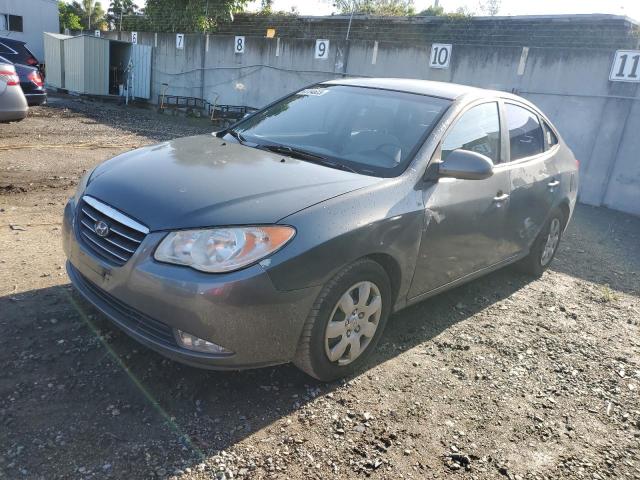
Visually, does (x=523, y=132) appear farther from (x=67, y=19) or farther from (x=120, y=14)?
(x=67, y=19)

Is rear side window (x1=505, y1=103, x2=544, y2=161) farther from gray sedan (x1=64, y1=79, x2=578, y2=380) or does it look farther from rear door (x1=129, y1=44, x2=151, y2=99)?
rear door (x1=129, y1=44, x2=151, y2=99)

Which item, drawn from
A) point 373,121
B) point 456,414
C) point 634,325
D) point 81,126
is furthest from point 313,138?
point 81,126

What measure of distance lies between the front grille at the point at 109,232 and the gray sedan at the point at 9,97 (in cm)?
394

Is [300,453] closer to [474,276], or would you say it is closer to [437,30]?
[474,276]

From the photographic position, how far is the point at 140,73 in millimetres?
19266

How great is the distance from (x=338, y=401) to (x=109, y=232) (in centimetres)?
152

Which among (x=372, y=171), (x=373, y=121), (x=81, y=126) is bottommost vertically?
(x=81, y=126)

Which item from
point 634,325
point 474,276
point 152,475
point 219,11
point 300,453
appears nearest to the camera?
point 152,475

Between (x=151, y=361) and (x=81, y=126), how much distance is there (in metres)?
10.7

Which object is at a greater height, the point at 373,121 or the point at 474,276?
the point at 373,121

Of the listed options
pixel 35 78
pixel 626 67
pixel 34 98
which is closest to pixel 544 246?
pixel 626 67

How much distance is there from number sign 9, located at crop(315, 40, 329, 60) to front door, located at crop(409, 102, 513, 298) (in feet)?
35.4

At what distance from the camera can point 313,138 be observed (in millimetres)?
3611

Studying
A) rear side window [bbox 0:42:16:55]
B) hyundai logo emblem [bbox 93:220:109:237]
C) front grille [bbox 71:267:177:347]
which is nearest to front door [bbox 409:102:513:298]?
front grille [bbox 71:267:177:347]
